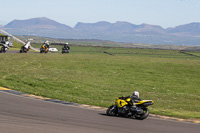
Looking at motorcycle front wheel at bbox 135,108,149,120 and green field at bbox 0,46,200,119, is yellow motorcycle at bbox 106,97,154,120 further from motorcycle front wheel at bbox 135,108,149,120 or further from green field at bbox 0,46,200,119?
green field at bbox 0,46,200,119

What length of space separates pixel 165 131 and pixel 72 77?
1742 cm

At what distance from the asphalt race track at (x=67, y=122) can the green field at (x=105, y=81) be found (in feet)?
9.12

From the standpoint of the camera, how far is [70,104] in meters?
18.8

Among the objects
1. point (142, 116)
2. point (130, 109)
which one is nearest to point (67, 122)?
point (130, 109)

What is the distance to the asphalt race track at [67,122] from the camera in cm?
1168

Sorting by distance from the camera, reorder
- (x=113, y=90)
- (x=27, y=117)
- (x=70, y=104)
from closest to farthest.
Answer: (x=27, y=117), (x=70, y=104), (x=113, y=90)

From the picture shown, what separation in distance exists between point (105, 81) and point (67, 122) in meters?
15.8

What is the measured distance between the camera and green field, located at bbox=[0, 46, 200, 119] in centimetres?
2172

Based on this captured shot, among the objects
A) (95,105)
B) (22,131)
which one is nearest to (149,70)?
(95,105)

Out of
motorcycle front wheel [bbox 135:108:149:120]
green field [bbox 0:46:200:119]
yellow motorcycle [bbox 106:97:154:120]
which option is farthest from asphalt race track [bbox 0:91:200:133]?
green field [bbox 0:46:200:119]

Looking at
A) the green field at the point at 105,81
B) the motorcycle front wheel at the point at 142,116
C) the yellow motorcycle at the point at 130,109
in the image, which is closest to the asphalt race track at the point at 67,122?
the motorcycle front wheel at the point at 142,116

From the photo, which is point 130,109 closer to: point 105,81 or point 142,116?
point 142,116

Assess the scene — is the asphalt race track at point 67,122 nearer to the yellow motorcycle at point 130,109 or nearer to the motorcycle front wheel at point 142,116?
the motorcycle front wheel at point 142,116

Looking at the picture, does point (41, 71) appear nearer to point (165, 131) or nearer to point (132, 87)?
point (132, 87)
